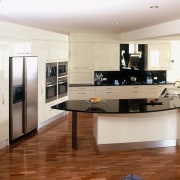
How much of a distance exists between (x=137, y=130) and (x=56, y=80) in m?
3.24

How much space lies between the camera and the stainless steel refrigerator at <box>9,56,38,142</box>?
19.0 feet

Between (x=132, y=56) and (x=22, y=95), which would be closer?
(x=22, y=95)

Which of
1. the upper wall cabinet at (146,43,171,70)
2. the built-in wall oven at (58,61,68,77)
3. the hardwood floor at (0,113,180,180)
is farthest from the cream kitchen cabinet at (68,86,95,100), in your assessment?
the hardwood floor at (0,113,180,180)

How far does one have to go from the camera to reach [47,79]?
7.52 metres

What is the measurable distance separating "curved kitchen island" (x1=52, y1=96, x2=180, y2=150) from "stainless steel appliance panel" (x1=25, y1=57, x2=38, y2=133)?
1.19 meters

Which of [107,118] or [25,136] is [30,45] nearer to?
[25,136]

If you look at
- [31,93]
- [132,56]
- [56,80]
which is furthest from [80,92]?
[31,93]

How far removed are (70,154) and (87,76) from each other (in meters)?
4.32

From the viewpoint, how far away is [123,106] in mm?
5422

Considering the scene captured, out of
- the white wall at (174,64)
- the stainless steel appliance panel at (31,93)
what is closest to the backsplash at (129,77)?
the white wall at (174,64)

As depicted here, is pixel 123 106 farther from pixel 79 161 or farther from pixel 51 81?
pixel 51 81

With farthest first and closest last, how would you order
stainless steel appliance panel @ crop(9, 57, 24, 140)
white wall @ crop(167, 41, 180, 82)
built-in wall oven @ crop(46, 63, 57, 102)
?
1. white wall @ crop(167, 41, 180, 82)
2. built-in wall oven @ crop(46, 63, 57, 102)
3. stainless steel appliance panel @ crop(9, 57, 24, 140)

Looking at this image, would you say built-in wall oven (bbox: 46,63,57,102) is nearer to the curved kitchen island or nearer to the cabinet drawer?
the cabinet drawer

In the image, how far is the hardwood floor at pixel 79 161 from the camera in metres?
4.34
